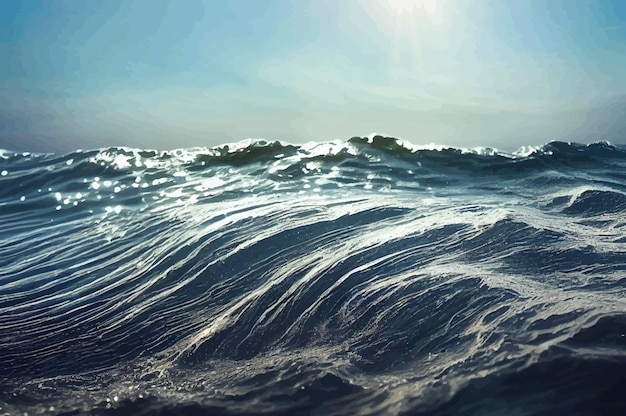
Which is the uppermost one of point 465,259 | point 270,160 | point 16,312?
point 270,160

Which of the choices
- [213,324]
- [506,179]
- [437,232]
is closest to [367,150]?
[506,179]

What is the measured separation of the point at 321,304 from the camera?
10.2 ft

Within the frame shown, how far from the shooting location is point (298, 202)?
5.46m

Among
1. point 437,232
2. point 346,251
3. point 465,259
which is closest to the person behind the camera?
point 465,259

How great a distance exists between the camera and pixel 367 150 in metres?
9.25

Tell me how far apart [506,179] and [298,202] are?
3.36 metres

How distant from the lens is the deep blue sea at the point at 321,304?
7.19ft

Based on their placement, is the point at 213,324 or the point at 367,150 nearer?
the point at 213,324

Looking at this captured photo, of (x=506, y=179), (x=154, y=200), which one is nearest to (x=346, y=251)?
(x=154, y=200)

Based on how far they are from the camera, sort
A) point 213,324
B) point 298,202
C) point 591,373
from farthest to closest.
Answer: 1. point 298,202
2. point 213,324
3. point 591,373

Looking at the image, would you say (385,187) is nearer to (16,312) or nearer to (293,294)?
(293,294)

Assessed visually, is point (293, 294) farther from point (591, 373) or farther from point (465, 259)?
point (591, 373)

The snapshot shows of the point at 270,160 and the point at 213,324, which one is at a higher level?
the point at 270,160

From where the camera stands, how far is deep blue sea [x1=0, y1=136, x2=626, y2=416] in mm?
2191
